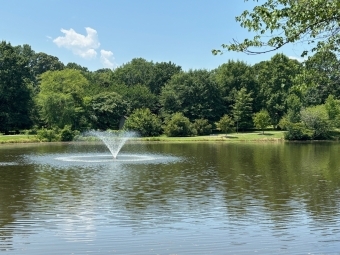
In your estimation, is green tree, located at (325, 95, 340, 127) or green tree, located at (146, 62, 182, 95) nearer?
green tree, located at (325, 95, 340, 127)

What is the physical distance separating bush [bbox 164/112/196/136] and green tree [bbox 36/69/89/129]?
43.3 feet

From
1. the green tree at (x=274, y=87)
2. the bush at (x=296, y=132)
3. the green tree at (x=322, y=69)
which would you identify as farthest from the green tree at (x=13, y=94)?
the green tree at (x=322, y=69)

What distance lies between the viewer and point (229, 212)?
14188 millimetres

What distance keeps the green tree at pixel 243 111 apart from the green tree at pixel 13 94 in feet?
105

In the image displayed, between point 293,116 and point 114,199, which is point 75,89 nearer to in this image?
point 293,116

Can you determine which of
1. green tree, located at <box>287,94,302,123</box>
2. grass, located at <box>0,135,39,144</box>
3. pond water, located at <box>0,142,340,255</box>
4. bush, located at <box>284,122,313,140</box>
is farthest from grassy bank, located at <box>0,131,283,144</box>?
pond water, located at <box>0,142,340,255</box>

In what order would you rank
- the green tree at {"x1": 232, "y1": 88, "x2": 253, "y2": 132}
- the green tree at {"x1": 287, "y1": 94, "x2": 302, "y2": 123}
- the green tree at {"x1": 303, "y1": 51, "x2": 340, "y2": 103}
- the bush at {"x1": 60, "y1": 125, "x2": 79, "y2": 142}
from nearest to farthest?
the green tree at {"x1": 303, "y1": 51, "x2": 340, "y2": 103} → the bush at {"x1": 60, "y1": 125, "x2": 79, "y2": 142} → the green tree at {"x1": 287, "y1": 94, "x2": 302, "y2": 123} → the green tree at {"x1": 232, "y1": 88, "x2": 253, "y2": 132}

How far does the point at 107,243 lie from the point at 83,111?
5790 centimetres

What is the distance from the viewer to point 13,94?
6488 centimetres

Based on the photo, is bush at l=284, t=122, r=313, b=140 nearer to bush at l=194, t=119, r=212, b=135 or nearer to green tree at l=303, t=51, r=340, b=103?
bush at l=194, t=119, r=212, b=135

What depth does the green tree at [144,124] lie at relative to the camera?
66438 millimetres

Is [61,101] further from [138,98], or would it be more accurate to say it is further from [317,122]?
[317,122]

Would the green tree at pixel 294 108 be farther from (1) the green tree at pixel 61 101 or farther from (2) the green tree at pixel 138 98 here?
(1) the green tree at pixel 61 101

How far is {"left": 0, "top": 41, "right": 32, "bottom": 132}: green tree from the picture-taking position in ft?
208
